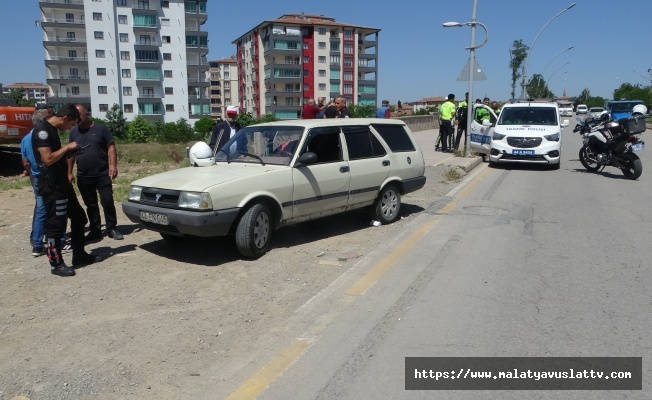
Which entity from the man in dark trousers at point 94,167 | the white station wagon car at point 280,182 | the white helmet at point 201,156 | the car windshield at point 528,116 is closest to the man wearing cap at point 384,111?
the car windshield at point 528,116

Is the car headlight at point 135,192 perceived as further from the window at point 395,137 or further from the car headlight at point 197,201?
the window at point 395,137

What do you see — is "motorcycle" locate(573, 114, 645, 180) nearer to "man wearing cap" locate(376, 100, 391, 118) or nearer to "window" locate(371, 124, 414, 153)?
"man wearing cap" locate(376, 100, 391, 118)

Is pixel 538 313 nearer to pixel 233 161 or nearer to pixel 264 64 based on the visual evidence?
pixel 233 161

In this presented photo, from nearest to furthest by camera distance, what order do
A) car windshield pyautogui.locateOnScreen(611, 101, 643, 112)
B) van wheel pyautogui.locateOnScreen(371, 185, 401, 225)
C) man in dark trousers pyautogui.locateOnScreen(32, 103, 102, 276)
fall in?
man in dark trousers pyautogui.locateOnScreen(32, 103, 102, 276)
van wheel pyautogui.locateOnScreen(371, 185, 401, 225)
car windshield pyautogui.locateOnScreen(611, 101, 643, 112)

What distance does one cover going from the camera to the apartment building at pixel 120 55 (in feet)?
268

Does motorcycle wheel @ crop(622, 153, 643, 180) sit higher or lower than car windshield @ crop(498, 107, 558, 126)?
lower

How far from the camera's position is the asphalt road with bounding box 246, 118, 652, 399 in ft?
12.0

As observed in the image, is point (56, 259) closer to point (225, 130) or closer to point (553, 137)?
point (225, 130)

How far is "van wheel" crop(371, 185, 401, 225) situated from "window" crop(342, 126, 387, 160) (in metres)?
0.60

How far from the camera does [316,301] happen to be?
197 inches

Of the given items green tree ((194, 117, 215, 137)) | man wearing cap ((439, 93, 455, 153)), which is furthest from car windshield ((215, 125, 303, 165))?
green tree ((194, 117, 215, 137))

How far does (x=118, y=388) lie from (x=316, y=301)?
6.54 feet

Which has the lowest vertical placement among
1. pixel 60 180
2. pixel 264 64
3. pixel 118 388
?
pixel 118 388

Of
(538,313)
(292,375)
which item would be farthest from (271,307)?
(538,313)
